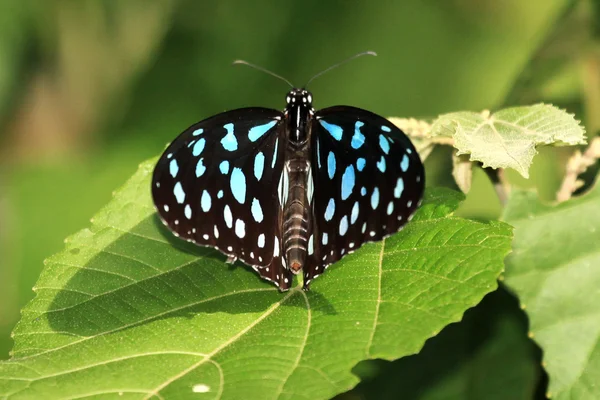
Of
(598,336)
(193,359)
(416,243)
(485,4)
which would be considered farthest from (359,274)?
(485,4)

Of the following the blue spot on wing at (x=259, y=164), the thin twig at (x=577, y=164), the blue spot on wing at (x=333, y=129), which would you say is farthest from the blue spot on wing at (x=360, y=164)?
the thin twig at (x=577, y=164)

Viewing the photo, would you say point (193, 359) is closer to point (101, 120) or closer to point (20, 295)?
point (20, 295)

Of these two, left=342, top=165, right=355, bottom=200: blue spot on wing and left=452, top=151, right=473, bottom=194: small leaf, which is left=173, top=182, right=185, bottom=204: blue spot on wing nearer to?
left=342, top=165, right=355, bottom=200: blue spot on wing

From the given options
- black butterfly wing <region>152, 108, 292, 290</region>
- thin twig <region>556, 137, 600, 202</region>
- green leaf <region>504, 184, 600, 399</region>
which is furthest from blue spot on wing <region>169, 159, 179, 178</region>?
thin twig <region>556, 137, 600, 202</region>

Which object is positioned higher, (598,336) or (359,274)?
(359,274)

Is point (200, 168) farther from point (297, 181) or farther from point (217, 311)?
point (217, 311)

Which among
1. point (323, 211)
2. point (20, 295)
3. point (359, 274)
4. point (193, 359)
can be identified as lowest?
point (193, 359)

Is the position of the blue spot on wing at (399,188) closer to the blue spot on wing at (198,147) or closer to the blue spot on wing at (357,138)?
the blue spot on wing at (357,138)
